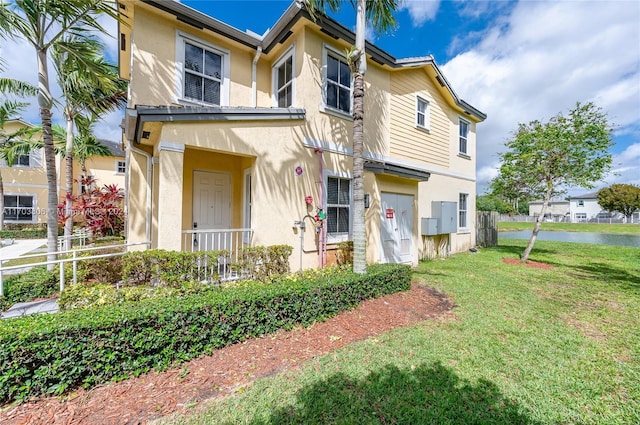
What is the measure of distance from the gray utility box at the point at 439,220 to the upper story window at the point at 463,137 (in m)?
3.48

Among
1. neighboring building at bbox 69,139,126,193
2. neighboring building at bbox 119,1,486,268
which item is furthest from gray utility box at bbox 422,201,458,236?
neighboring building at bbox 69,139,126,193

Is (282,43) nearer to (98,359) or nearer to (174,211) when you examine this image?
(174,211)

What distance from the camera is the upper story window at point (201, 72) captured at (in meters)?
6.64

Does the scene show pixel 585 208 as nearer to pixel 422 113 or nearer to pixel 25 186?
pixel 422 113

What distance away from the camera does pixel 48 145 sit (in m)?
6.00

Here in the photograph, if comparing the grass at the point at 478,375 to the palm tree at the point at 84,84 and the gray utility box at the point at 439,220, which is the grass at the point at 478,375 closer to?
the gray utility box at the point at 439,220

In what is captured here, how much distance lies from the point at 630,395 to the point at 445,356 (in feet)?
6.01

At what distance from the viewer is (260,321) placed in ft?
13.0

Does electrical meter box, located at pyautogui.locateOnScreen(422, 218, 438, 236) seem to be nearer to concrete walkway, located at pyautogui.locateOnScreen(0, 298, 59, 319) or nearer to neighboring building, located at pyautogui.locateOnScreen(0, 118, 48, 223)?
concrete walkway, located at pyautogui.locateOnScreen(0, 298, 59, 319)

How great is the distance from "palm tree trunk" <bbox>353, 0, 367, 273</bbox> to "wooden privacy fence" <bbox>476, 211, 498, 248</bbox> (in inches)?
439

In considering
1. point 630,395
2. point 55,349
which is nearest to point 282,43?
point 55,349

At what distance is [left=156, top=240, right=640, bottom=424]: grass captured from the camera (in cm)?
253

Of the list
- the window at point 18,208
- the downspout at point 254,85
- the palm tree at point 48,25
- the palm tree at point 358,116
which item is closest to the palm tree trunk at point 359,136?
the palm tree at point 358,116

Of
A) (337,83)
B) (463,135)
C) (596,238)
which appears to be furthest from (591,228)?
(337,83)
